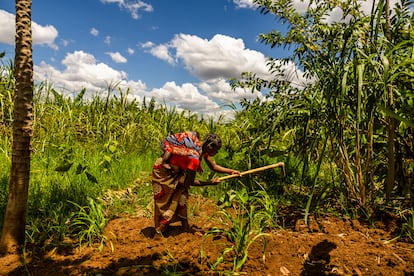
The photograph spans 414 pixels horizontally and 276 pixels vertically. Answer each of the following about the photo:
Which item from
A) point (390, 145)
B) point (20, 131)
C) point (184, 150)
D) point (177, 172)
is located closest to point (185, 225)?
point (177, 172)

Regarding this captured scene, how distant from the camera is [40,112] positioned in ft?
19.5

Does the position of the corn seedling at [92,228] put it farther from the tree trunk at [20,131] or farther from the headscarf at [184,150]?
the headscarf at [184,150]

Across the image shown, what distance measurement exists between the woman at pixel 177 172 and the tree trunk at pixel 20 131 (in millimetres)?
955

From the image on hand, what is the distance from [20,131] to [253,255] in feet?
6.01

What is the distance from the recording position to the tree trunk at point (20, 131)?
8.04 feet

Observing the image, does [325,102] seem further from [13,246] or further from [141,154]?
[141,154]

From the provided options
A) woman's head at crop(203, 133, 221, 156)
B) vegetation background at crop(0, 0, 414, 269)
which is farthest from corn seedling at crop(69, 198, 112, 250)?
woman's head at crop(203, 133, 221, 156)

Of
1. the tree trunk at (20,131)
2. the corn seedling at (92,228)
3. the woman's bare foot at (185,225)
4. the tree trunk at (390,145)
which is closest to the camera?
the tree trunk at (390,145)

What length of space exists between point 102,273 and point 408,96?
2.36 metres

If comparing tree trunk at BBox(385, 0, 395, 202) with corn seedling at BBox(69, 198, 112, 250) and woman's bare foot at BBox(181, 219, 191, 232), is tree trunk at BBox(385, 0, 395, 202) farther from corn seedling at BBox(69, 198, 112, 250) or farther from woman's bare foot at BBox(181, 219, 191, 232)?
corn seedling at BBox(69, 198, 112, 250)

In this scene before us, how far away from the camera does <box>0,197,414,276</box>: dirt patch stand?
238cm

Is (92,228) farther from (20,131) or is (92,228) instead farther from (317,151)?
(317,151)

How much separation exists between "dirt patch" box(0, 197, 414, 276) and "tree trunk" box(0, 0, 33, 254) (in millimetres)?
207

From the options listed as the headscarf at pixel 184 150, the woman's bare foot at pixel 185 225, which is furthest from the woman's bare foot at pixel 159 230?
the headscarf at pixel 184 150
